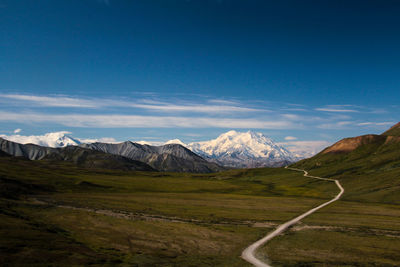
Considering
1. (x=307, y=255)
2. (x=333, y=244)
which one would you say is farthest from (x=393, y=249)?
(x=307, y=255)

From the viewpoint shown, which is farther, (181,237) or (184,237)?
(184,237)

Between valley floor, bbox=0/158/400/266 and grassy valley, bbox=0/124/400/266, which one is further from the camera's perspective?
grassy valley, bbox=0/124/400/266

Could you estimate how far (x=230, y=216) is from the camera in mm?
79125

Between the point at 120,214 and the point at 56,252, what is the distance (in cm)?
3825

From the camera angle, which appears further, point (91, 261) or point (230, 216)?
point (230, 216)

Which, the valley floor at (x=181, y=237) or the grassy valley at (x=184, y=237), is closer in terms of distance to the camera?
the valley floor at (x=181, y=237)

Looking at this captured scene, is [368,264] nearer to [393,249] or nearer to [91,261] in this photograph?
[393,249]

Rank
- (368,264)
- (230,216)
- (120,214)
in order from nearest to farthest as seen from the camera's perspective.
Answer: (368,264) < (120,214) < (230,216)

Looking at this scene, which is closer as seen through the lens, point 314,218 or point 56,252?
point 56,252

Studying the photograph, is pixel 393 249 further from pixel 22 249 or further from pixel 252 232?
pixel 22 249

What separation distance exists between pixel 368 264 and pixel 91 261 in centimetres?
3669

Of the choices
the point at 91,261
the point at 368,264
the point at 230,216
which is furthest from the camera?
the point at 230,216

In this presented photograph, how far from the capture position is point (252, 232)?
2322 inches

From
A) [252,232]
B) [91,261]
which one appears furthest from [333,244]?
[91,261]
